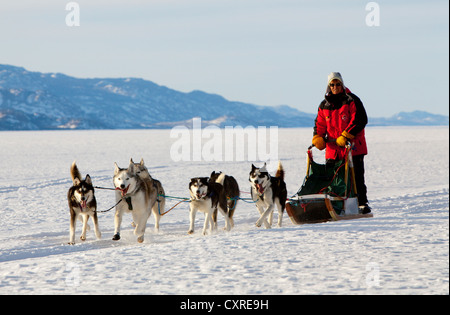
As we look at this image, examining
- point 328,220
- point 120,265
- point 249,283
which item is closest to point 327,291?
point 249,283

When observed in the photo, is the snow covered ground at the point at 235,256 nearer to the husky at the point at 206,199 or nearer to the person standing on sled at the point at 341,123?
the husky at the point at 206,199

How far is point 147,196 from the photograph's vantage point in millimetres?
6598

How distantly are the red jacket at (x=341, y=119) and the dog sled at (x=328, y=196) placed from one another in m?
0.19

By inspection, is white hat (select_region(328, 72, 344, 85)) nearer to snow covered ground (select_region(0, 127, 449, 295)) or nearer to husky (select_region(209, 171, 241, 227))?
snow covered ground (select_region(0, 127, 449, 295))

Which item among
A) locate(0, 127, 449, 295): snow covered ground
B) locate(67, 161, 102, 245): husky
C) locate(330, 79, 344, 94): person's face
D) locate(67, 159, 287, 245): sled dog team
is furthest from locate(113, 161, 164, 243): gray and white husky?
locate(330, 79, 344, 94): person's face

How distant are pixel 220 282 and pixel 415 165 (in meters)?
13.7

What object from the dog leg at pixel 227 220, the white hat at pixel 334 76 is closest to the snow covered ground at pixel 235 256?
the dog leg at pixel 227 220

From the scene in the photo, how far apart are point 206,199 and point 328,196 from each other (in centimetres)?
132

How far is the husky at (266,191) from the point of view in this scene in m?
6.70

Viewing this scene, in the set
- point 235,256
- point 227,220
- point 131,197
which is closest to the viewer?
point 235,256

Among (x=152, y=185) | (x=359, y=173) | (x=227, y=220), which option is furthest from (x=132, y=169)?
(x=359, y=173)

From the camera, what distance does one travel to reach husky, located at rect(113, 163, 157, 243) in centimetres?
629

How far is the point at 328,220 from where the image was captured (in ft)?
22.1

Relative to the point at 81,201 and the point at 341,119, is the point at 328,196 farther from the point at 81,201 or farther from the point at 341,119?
the point at 81,201
